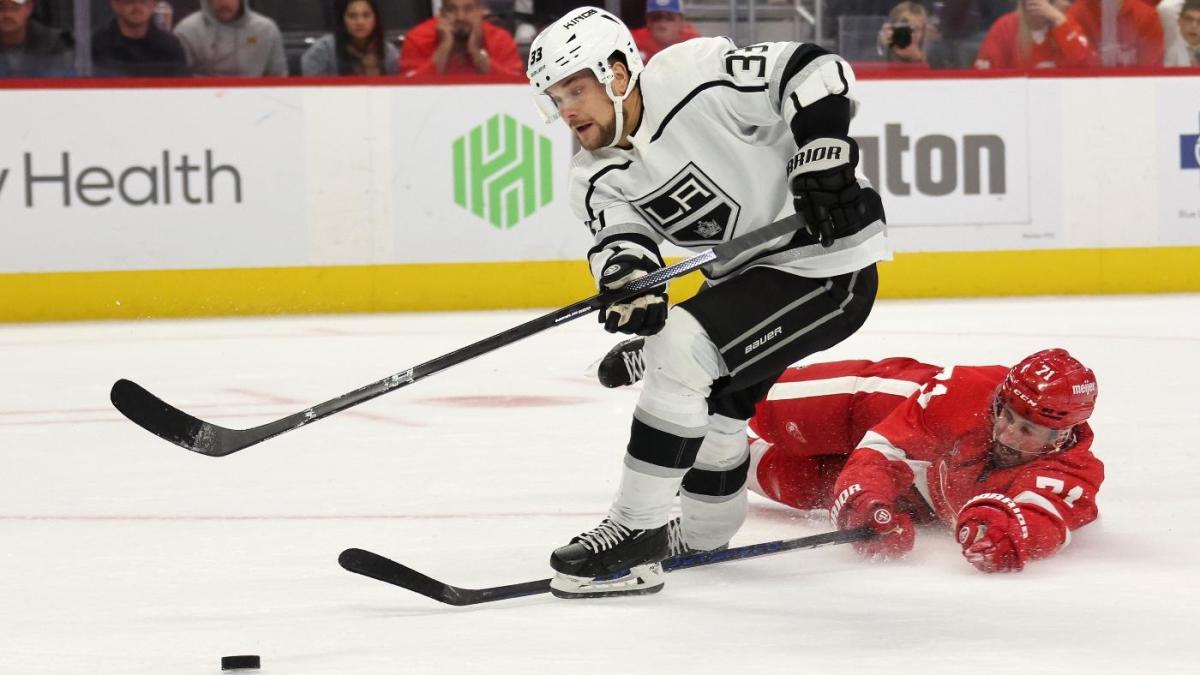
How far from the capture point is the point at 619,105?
259 cm

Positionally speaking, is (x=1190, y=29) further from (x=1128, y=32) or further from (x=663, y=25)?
(x=663, y=25)

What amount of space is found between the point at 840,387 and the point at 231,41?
4625 mm

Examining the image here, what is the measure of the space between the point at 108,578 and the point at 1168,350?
3.73 m

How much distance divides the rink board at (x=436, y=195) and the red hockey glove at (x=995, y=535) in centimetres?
458

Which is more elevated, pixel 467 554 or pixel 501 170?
pixel 501 170

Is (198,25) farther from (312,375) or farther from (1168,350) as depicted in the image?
(1168,350)

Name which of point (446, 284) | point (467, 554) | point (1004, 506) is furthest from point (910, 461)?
point (446, 284)

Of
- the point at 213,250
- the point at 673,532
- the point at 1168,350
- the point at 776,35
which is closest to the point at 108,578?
the point at 673,532

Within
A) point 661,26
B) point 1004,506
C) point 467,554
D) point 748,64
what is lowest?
point 467,554

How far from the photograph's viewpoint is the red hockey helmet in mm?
2568

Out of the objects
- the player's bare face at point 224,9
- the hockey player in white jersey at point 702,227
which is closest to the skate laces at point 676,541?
the hockey player in white jersey at point 702,227

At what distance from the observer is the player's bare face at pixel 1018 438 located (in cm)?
263

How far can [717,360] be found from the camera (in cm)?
250

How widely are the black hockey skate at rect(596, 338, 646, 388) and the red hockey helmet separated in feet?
1.84
